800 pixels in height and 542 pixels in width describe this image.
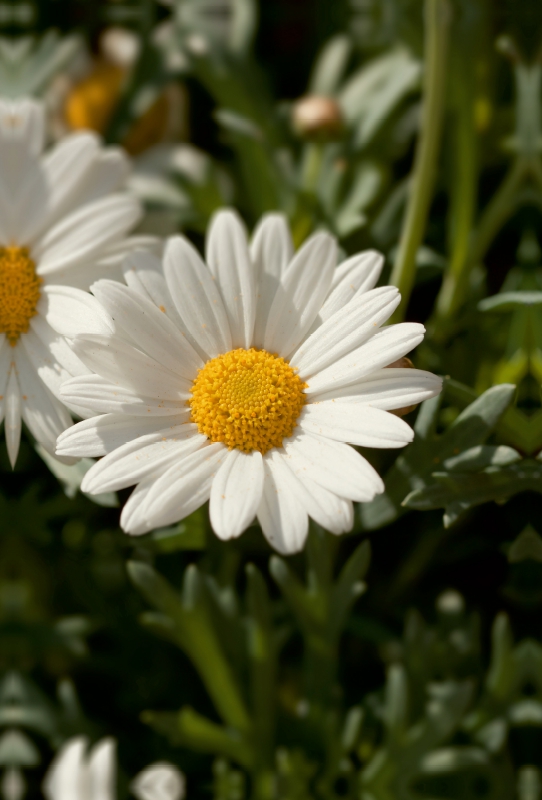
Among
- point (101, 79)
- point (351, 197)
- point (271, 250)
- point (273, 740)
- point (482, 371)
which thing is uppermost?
point (101, 79)

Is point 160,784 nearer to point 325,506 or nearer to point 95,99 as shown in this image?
point 325,506

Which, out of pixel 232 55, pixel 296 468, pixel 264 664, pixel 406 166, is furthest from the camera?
pixel 406 166

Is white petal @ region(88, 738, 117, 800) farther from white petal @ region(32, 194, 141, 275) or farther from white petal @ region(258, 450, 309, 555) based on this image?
white petal @ region(32, 194, 141, 275)

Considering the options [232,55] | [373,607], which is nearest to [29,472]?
[373,607]

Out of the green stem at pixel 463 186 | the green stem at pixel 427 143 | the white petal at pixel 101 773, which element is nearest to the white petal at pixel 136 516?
the green stem at pixel 427 143

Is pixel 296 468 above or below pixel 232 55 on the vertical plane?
below

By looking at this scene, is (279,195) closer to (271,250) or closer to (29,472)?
(271,250)
